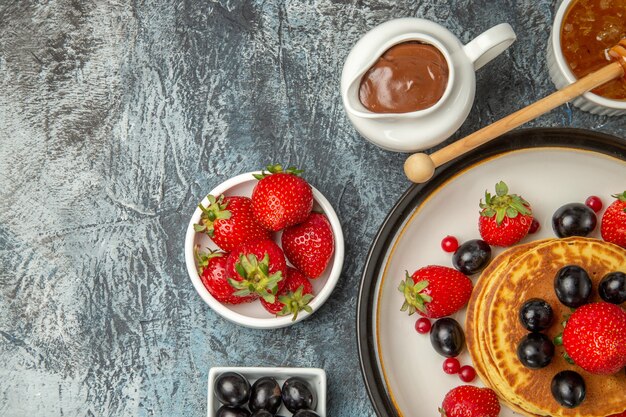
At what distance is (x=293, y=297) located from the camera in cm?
147

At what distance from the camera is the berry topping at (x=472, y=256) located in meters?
1.50

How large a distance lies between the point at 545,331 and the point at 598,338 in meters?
0.13

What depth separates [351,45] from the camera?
5.47 feet

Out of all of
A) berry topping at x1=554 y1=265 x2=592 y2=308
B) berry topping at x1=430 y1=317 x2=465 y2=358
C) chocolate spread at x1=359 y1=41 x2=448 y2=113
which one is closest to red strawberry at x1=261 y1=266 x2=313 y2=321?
berry topping at x1=430 y1=317 x2=465 y2=358

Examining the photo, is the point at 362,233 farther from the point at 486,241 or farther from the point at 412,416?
the point at 412,416

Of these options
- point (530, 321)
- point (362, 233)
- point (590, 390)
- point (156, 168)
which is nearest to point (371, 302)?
point (362, 233)

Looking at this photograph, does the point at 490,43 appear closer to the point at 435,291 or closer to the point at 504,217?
the point at 504,217

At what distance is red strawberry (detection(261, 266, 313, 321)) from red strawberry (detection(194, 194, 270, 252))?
10 cm

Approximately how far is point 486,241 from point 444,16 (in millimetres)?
504

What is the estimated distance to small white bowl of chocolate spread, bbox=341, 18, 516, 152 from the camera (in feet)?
4.63

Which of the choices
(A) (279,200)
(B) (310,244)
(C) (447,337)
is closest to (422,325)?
(C) (447,337)

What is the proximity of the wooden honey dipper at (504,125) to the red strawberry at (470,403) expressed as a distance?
1.37 ft

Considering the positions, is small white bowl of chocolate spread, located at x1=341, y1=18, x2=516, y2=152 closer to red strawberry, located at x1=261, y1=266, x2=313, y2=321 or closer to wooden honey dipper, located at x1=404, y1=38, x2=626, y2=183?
wooden honey dipper, located at x1=404, y1=38, x2=626, y2=183

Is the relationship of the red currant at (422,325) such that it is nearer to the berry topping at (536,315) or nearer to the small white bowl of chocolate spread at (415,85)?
the berry topping at (536,315)
